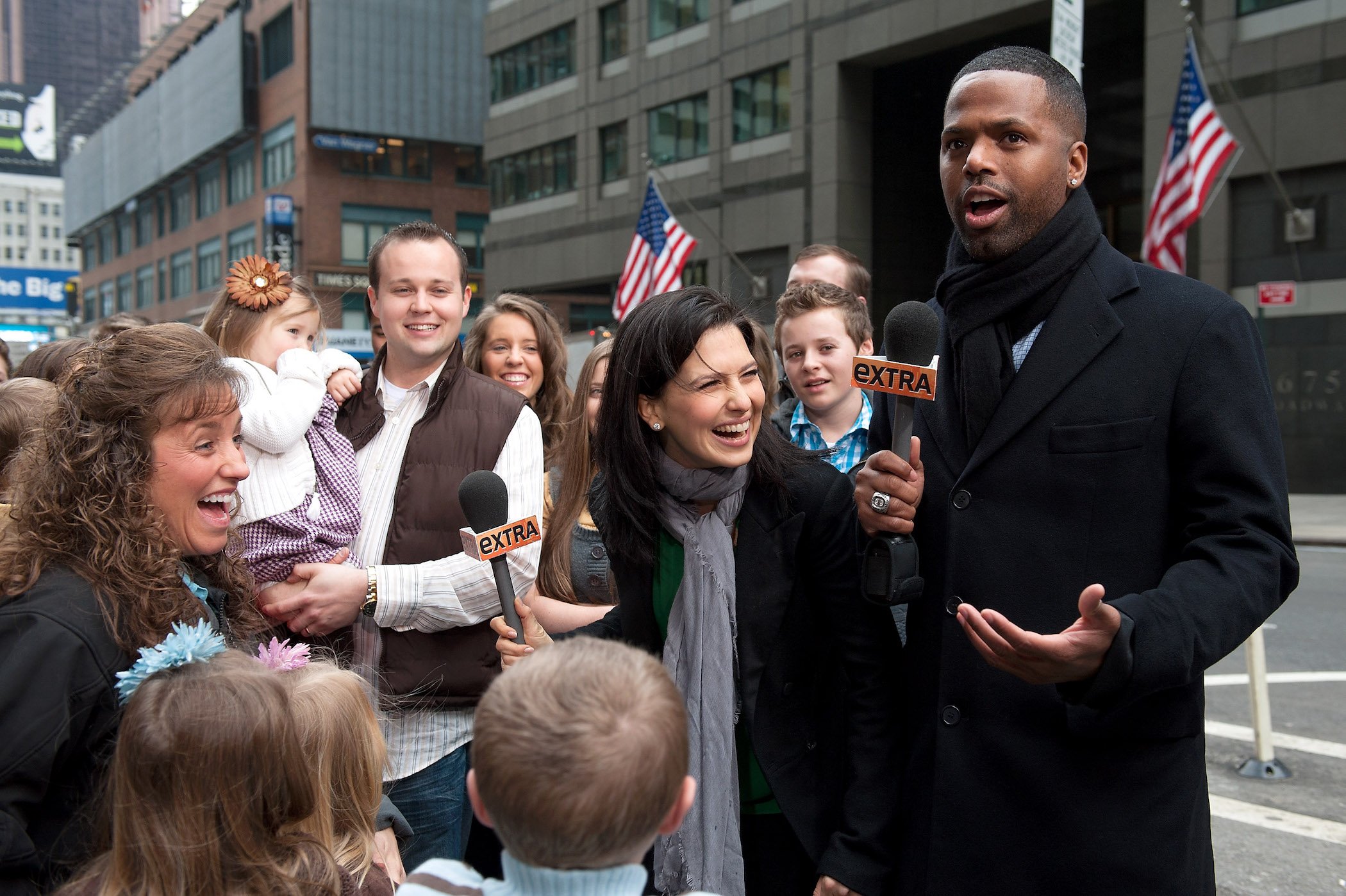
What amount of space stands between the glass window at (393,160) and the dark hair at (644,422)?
186 ft

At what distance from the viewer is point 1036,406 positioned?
227 centimetres

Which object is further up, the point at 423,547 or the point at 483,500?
the point at 483,500

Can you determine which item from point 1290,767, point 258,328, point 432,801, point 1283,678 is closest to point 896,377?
point 432,801

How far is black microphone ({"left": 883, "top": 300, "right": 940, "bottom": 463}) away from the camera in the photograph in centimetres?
222

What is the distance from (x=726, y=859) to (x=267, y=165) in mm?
61775

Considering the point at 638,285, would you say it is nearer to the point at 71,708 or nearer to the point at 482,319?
the point at 482,319

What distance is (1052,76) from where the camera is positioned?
2.35 metres

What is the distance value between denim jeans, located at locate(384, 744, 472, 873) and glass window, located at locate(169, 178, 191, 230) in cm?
7160

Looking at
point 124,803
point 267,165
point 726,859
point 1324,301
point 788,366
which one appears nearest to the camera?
point 124,803

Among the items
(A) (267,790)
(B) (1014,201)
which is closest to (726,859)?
(A) (267,790)

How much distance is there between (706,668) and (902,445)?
74 centimetres

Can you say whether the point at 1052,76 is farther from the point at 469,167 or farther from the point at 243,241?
the point at 243,241

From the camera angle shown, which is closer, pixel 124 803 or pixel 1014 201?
pixel 124 803

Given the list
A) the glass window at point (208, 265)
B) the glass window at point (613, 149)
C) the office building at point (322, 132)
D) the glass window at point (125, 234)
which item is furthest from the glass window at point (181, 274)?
the glass window at point (613, 149)
